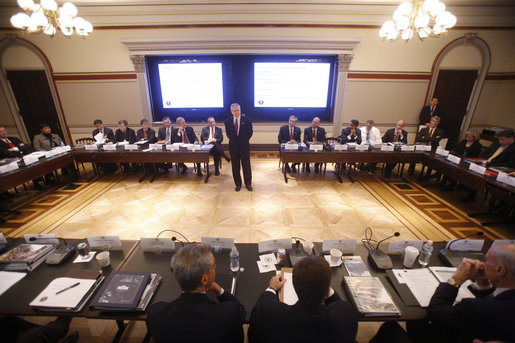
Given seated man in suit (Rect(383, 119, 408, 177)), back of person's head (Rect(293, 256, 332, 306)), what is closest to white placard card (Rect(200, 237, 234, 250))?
back of person's head (Rect(293, 256, 332, 306))

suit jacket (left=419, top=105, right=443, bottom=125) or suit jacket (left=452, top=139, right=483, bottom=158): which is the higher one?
suit jacket (left=419, top=105, right=443, bottom=125)

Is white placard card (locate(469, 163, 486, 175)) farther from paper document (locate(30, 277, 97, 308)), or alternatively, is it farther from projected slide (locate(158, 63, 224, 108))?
projected slide (locate(158, 63, 224, 108))

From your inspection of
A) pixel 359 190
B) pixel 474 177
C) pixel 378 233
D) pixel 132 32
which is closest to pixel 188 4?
pixel 132 32

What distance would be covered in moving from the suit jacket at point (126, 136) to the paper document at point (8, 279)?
4.37 meters

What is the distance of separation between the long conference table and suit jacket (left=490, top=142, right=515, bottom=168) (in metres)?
3.47

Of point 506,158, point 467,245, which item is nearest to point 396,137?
point 506,158

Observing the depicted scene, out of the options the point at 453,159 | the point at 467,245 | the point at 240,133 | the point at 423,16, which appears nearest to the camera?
the point at 467,245

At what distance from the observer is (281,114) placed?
7.21 meters

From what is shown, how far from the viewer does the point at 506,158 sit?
4043mm

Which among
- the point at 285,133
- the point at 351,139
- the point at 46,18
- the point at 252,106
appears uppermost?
the point at 46,18

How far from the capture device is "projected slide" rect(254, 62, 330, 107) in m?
6.63

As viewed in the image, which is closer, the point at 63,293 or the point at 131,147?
the point at 63,293

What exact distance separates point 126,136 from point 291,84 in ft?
15.6

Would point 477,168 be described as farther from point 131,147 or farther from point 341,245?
point 131,147
